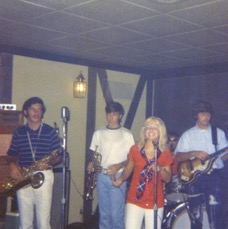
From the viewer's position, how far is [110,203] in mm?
4934

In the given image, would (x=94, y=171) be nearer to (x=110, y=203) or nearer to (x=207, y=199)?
(x=110, y=203)

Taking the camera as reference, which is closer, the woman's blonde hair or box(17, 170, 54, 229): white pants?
the woman's blonde hair

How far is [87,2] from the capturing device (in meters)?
3.86

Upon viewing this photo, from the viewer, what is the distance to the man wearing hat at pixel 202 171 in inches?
189

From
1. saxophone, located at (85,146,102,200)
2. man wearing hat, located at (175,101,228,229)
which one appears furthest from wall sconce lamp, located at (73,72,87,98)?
man wearing hat, located at (175,101,228,229)

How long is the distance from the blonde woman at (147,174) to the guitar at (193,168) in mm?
1135

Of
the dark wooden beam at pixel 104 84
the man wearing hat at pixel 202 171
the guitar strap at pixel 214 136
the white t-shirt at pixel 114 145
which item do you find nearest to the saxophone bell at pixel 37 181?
the white t-shirt at pixel 114 145

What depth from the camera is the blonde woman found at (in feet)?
12.0

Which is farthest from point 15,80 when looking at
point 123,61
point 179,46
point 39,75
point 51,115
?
point 179,46

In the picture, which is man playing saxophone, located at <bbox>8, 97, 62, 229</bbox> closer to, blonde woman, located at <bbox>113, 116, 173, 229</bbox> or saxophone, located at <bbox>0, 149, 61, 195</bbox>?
saxophone, located at <bbox>0, 149, 61, 195</bbox>

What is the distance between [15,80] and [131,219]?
335 centimetres

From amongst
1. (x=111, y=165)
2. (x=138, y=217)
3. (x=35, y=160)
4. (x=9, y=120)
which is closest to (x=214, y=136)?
(x=111, y=165)

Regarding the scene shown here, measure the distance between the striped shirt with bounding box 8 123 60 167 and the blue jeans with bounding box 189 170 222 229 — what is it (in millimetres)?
1865

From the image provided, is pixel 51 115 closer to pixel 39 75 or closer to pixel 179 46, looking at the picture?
pixel 39 75
